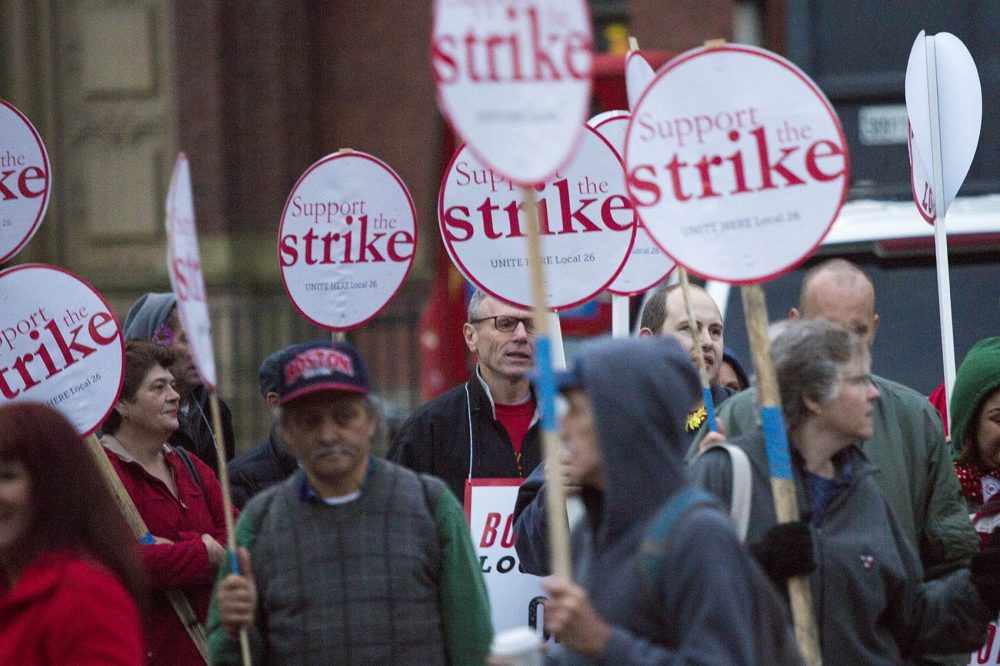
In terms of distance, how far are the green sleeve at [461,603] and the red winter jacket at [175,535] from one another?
1219 mm

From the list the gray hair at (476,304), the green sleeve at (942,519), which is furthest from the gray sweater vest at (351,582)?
the gray hair at (476,304)

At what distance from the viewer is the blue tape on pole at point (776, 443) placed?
159 inches

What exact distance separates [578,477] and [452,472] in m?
2.42

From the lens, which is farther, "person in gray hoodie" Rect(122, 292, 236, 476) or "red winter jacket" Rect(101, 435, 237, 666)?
"person in gray hoodie" Rect(122, 292, 236, 476)

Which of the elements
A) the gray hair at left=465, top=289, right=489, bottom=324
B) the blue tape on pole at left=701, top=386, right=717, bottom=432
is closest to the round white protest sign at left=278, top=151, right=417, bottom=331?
the gray hair at left=465, top=289, right=489, bottom=324

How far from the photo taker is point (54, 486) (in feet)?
11.9

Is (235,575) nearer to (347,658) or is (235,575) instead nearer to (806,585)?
(347,658)

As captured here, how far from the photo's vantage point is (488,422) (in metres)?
5.82

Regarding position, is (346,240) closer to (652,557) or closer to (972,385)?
(972,385)

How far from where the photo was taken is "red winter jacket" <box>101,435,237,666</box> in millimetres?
5098

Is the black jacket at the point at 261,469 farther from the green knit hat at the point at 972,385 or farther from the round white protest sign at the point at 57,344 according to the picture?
the green knit hat at the point at 972,385

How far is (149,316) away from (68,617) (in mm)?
3071

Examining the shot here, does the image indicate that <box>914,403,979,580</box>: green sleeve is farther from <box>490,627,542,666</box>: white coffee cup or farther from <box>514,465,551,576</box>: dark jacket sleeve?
<box>490,627,542,666</box>: white coffee cup

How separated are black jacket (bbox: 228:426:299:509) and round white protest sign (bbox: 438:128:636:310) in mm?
918
